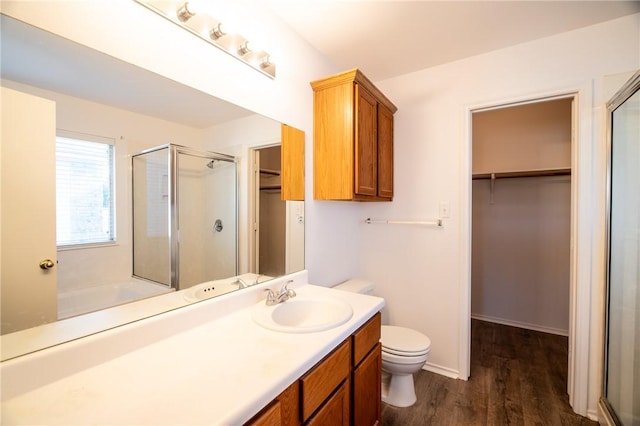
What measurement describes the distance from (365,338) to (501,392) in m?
1.37

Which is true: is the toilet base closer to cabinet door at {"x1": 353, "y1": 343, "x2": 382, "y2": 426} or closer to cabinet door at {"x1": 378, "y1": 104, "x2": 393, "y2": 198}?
cabinet door at {"x1": 353, "y1": 343, "x2": 382, "y2": 426}

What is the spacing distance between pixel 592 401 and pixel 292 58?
285 cm

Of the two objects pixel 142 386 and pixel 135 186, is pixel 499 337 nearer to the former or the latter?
pixel 142 386

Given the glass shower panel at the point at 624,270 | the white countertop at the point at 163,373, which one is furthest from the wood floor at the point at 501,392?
the white countertop at the point at 163,373

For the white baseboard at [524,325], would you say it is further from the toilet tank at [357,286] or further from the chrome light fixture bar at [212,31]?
the chrome light fixture bar at [212,31]

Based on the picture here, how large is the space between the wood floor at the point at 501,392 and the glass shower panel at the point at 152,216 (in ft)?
5.26

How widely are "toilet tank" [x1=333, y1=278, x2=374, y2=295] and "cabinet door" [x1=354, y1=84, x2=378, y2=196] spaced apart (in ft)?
2.49

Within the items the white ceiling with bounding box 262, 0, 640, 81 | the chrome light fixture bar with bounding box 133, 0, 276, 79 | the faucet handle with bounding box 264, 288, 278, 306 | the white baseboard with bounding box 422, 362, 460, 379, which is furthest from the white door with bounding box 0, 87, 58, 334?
the white baseboard with bounding box 422, 362, 460, 379

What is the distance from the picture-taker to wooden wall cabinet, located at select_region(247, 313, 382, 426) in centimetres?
82

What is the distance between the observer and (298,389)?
2.85ft

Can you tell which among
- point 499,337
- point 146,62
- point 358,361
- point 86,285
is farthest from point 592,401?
point 146,62

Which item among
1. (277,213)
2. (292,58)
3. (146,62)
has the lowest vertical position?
(277,213)

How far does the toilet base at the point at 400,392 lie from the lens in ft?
5.97

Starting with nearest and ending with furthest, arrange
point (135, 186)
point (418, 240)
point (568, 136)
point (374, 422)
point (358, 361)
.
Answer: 1. point (135, 186)
2. point (358, 361)
3. point (374, 422)
4. point (418, 240)
5. point (568, 136)
